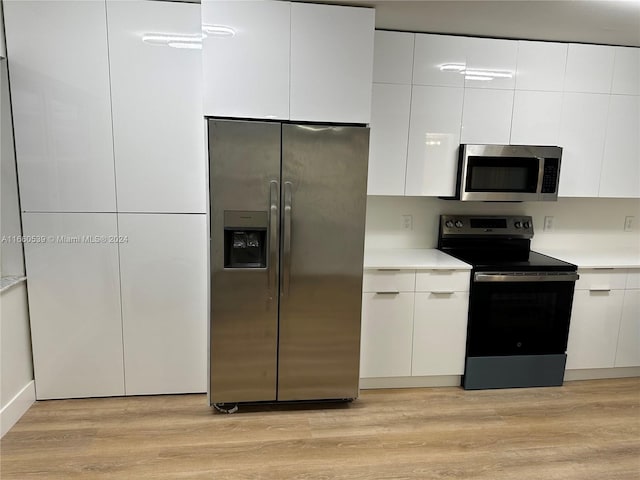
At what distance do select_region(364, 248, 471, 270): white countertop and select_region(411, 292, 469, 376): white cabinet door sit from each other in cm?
19

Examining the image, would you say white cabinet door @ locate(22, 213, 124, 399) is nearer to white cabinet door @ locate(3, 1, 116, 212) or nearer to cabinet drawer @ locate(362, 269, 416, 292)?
white cabinet door @ locate(3, 1, 116, 212)

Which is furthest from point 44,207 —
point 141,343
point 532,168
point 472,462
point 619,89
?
point 619,89

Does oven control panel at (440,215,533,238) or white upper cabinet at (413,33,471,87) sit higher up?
white upper cabinet at (413,33,471,87)

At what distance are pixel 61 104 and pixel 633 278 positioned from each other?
12.8 ft

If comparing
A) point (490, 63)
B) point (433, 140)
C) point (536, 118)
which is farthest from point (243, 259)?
point (536, 118)

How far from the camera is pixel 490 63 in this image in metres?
2.96

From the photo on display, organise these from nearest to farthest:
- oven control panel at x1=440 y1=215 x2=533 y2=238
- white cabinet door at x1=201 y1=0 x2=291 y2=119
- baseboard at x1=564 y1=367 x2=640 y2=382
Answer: white cabinet door at x1=201 y1=0 x2=291 y2=119
baseboard at x1=564 y1=367 x2=640 y2=382
oven control panel at x1=440 y1=215 x2=533 y2=238

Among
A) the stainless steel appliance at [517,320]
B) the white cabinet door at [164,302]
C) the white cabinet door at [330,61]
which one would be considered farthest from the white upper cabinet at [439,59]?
the white cabinet door at [164,302]

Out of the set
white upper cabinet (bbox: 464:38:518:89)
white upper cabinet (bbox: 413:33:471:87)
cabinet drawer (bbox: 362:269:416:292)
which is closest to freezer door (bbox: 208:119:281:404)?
cabinet drawer (bbox: 362:269:416:292)

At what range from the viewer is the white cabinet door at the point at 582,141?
3086mm

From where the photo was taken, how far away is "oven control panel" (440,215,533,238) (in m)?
3.33

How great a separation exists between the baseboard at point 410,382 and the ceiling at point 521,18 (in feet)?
7.58

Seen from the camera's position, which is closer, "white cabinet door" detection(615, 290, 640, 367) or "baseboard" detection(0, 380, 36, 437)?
"baseboard" detection(0, 380, 36, 437)

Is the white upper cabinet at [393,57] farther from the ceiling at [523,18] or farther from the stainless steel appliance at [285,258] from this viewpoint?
the stainless steel appliance at [285,258]
